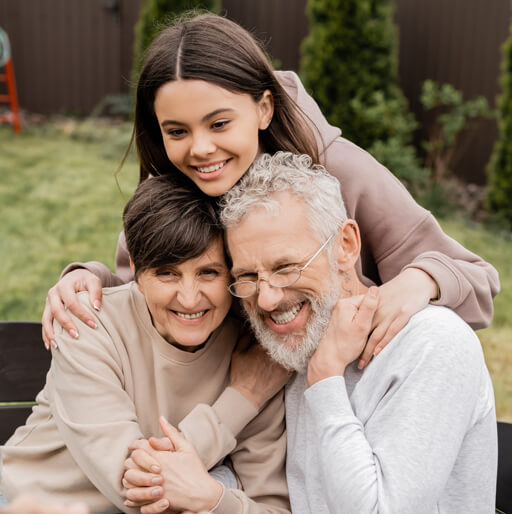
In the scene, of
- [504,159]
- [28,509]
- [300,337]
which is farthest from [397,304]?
[504,159]

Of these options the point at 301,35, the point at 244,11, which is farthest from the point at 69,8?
the point at 301,35

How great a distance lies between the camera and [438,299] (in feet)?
6.97

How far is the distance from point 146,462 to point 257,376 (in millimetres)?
502

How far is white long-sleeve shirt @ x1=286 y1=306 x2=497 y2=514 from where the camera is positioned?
1.70 m

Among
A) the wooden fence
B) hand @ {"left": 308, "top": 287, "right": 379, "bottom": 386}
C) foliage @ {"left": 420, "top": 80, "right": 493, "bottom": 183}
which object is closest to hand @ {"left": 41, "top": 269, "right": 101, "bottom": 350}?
hand @ {"left": 308, "top": 287, "right": 379, "bottom": 386}

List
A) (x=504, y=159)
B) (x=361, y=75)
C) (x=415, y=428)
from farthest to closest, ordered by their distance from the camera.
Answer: (x=361, y=75) < (x=504, y=159) < (x=415, y=428)

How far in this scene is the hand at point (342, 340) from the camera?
6.48 feet

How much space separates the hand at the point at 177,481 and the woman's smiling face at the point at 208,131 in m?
0.79

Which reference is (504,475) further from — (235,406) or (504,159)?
(504,159)

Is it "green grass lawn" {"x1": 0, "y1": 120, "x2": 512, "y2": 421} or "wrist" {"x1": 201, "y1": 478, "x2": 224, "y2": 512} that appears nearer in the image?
"wrist" {"x1": 201, "y1": 478, "x2": 224, "y2": 512}

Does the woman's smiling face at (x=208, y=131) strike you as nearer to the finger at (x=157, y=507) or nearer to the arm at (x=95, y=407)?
the arm at (x=95, y=407)

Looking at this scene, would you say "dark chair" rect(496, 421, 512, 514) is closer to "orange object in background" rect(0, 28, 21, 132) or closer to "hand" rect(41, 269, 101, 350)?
"hand" rect(41, 269, 101, 350)

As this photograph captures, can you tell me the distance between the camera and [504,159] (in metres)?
6.80

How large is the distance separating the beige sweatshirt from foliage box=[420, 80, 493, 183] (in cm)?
555
